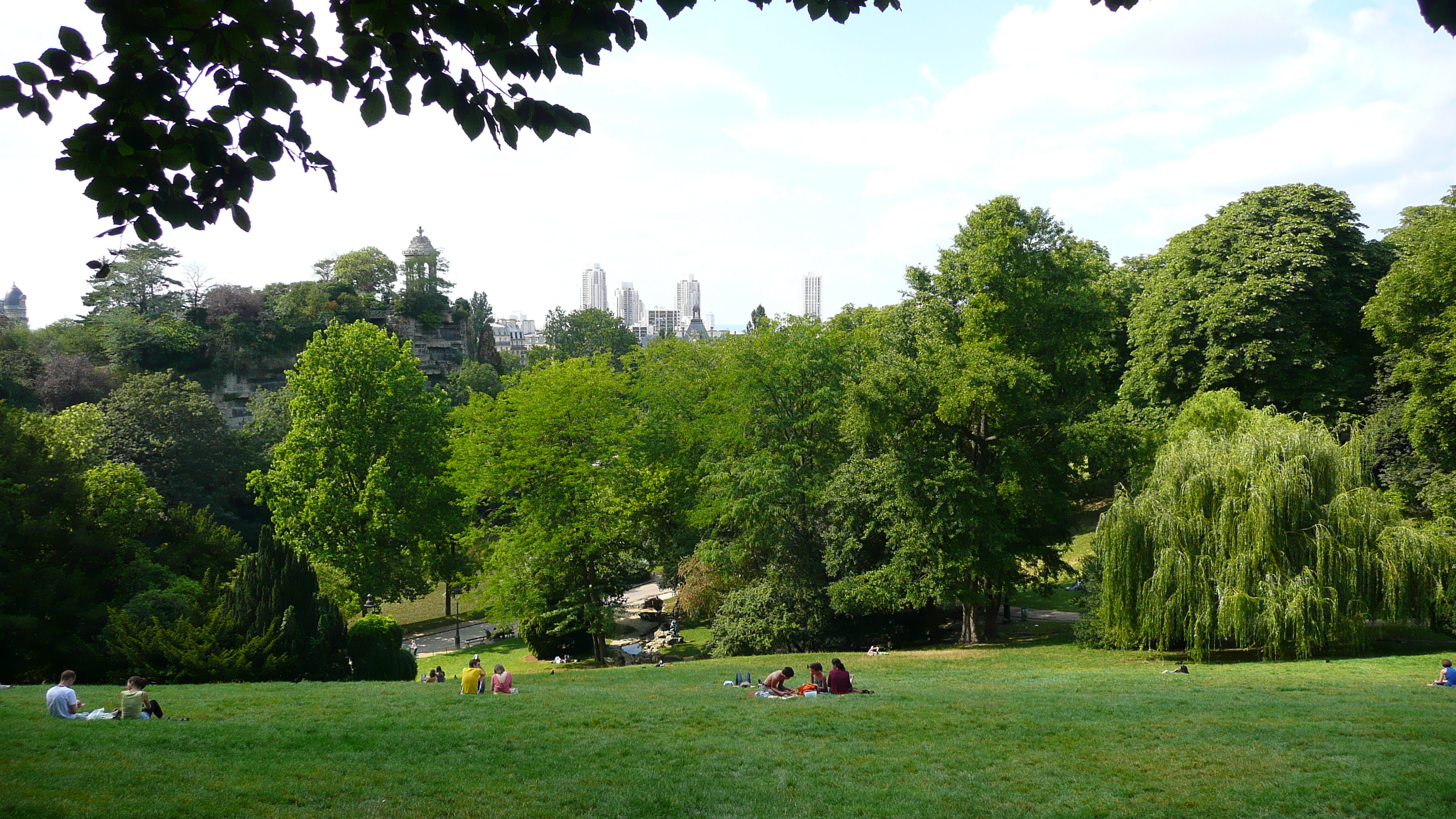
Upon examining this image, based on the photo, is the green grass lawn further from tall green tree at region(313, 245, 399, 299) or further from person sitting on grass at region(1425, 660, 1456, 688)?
tall green tree at region(313, 245, 399, 299)

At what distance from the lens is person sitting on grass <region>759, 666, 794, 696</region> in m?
16.1

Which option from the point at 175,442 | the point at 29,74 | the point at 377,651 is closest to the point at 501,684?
the point at 377,651

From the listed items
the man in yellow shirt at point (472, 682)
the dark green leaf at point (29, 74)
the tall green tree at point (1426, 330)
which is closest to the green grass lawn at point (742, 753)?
the man in yellow shirt at point (472, 682)

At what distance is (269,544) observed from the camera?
2244 cm

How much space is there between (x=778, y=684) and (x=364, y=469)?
84.3 ft

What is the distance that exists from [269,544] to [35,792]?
618 inches

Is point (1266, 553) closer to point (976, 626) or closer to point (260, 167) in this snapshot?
point (976, 626)

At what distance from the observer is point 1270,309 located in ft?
108

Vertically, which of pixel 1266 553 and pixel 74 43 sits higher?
pixel 74 43

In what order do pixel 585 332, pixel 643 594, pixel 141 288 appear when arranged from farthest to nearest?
pixel 585 332
pixel 141 288
pixel 643 594

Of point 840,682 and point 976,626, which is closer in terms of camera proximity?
point 840,682

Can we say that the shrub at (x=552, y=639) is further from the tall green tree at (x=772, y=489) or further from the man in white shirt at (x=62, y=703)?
the man in white shirt at (x=62, y=703)

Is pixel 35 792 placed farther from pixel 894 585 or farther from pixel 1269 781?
pixel 894 585

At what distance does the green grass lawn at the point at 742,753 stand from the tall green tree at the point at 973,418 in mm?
9310
